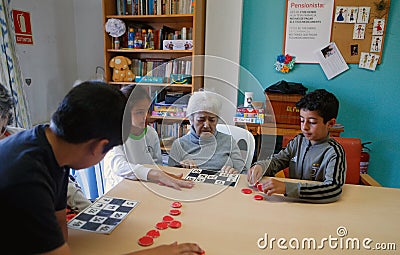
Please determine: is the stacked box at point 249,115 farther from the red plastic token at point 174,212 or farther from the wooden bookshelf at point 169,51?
the red plastic token at point 174,212

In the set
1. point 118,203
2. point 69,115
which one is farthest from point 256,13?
point 69,115

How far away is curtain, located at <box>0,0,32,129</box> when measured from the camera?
2250 mm

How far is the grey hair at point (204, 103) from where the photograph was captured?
5.32 feet

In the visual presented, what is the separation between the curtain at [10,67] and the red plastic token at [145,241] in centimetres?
190

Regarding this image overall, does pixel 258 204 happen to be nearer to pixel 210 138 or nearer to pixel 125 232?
pixel 125 232

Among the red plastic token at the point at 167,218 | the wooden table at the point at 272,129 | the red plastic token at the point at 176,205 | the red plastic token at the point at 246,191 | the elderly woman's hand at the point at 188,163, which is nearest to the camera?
A: the red plastic token at the point at 167,218

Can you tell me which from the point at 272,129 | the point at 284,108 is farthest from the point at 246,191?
the point at 284,108

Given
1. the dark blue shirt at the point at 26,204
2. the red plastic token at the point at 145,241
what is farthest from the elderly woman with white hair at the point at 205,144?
the dark blue shirt at the point at 26,204

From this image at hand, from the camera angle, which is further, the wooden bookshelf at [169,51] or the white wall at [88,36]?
the white wall at [88,36]

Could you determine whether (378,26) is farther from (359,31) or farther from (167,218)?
(167,218)

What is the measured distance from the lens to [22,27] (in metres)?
2.59

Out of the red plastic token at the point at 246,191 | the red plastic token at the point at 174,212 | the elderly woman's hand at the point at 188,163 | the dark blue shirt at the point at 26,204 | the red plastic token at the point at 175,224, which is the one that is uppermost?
the dark blue shirt at the point at 26,204

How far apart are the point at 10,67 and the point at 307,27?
2437 mm

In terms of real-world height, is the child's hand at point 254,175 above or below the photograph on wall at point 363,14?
below
